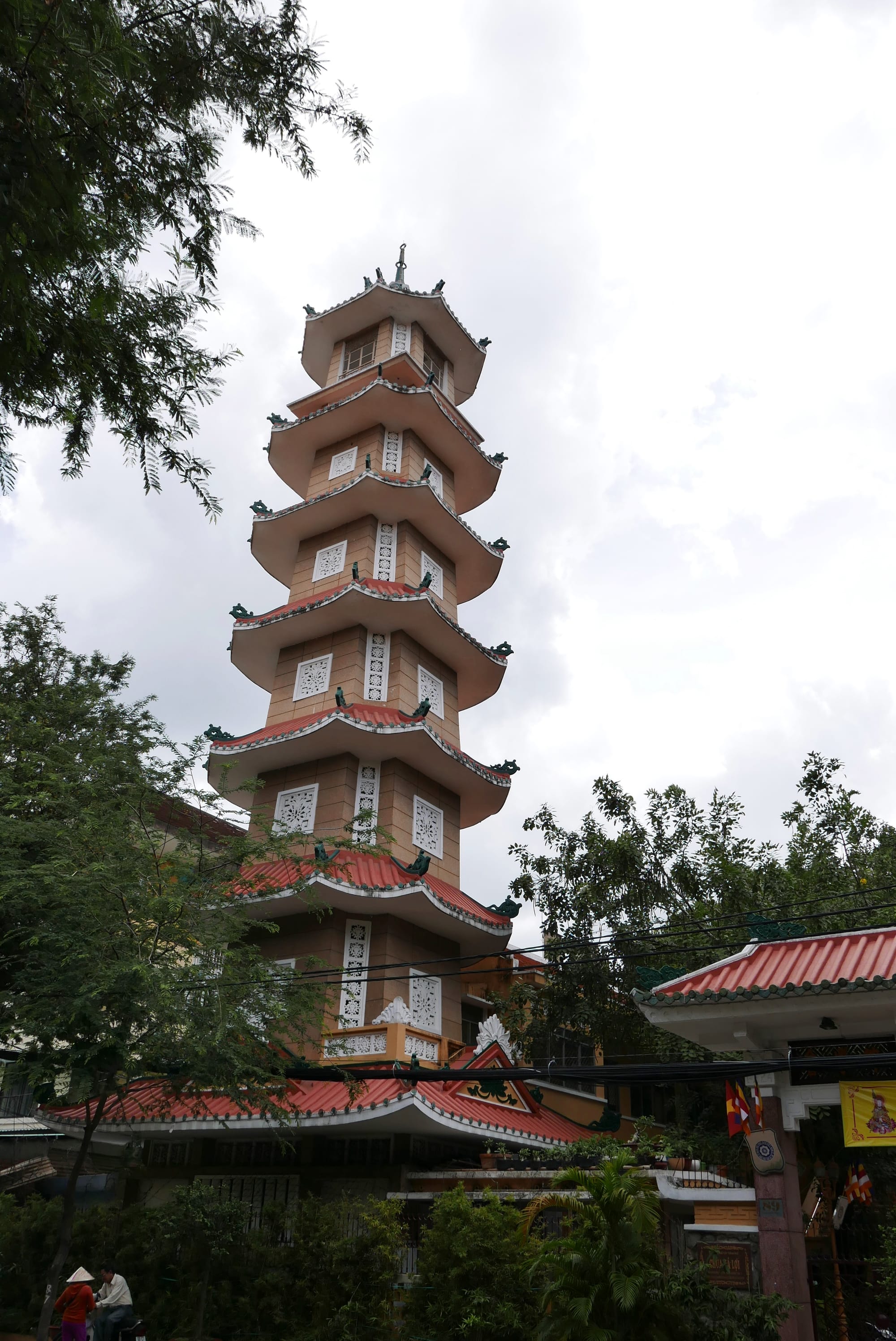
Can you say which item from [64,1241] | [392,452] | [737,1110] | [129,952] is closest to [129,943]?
[129,952]

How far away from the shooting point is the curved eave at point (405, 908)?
15992 mm

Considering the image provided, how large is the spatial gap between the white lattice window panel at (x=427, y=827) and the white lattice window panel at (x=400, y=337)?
12218mm

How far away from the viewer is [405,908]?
17.1 m

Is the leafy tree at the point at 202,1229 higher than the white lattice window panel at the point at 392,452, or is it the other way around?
the white lattice window panel at the point at 392,452

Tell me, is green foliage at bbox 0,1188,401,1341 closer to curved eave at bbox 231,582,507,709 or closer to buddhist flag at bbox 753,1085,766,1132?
buddhist flag at bbox 753,1085,766,1132

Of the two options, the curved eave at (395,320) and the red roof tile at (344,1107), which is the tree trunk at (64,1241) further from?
the curved eave at (395,320)

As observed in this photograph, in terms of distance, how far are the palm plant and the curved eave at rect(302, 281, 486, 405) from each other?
2153 cm

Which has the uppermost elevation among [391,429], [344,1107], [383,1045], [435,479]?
[391,429]

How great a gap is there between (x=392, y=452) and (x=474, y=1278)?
17.9 m

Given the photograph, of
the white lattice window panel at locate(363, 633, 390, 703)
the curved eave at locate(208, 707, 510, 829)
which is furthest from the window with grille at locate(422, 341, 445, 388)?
the curved eave at locate(208, 707, 510, 829)

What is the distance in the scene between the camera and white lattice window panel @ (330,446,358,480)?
23.7 m

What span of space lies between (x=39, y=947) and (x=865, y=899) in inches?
541

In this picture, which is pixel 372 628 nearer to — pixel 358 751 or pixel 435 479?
pixel 358 751

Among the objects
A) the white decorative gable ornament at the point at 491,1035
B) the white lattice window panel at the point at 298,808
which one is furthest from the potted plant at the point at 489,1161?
the white lattice window panel at the point at 298,808
